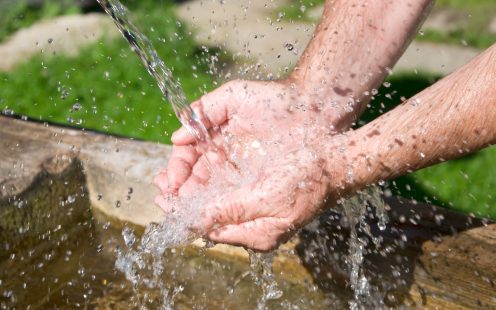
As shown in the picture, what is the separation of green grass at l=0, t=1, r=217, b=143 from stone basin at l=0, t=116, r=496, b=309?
1.38 metres

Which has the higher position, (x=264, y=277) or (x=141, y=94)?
(x=264, y=277)

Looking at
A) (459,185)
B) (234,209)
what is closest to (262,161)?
(234,209)

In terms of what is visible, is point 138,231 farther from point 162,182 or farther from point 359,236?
point 359,236

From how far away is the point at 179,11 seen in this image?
5.72 metres

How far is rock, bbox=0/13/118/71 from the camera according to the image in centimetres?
510

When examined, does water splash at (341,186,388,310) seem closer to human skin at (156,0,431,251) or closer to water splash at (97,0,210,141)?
human skin at (156,0,431,251)

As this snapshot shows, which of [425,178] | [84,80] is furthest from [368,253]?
[84,80]

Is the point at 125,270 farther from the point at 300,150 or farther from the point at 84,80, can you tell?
the point at 84,80

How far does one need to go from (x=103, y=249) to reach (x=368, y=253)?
0.88 m

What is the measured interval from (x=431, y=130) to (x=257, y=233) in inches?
18.6

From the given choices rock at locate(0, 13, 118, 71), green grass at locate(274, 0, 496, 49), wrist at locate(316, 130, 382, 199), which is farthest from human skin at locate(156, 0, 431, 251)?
rock at locate(0, 13, 118, 71)

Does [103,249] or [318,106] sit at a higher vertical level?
[318,106]

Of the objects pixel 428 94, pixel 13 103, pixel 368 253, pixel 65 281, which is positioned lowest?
pixel 13 103

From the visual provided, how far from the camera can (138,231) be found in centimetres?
273
